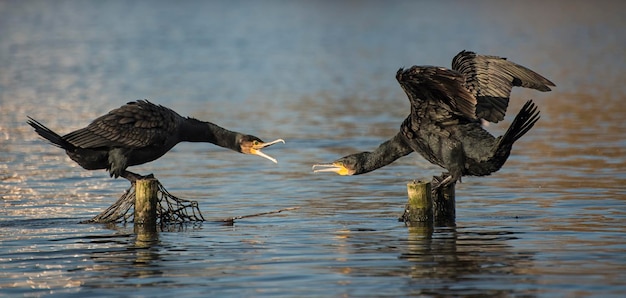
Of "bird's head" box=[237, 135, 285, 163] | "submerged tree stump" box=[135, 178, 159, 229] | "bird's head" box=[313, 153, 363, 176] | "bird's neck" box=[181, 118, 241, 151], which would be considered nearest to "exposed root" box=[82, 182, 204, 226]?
"submerged tree stump" box=[135, 178, 159, 229]

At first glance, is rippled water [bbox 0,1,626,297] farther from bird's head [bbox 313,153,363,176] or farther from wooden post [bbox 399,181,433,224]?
bird's head [bbox 313,153,363,176]

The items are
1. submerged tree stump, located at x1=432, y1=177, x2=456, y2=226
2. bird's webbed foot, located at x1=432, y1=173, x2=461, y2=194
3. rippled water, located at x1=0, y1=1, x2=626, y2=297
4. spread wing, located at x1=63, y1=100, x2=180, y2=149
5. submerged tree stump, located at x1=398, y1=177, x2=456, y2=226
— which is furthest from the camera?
submerged tree stump, located at x1=432, y1=177, x2=456, y2=226

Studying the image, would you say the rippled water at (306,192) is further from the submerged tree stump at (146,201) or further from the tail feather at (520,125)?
the tail feather at (520,125)

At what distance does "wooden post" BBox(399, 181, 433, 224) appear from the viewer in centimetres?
1266

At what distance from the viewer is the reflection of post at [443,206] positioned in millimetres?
13086

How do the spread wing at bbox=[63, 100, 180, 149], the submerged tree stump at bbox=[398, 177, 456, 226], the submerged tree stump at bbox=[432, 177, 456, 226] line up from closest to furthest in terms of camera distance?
the submerged tree stump at bbox=[398, 177, 456, 226], the spread wing at bbox=[63, 100, 180, 149], the submerged tree stump at bbox=[432, 177, 456, 226]

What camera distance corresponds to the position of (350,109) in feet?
91.0

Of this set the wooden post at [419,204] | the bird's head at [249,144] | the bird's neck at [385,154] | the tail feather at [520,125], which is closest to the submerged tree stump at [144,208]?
the bird's head at [249,144]

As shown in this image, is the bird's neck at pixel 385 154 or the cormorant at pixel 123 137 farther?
the bird's neck at pixel 385 154

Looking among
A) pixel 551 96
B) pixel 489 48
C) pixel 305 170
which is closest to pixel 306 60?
pixel 489 48

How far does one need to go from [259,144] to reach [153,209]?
1548mm

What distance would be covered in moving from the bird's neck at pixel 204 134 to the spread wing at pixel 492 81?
2884 mm

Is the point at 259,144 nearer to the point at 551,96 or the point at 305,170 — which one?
the point at 305,170

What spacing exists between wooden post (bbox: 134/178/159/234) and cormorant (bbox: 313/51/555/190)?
2.01 m
